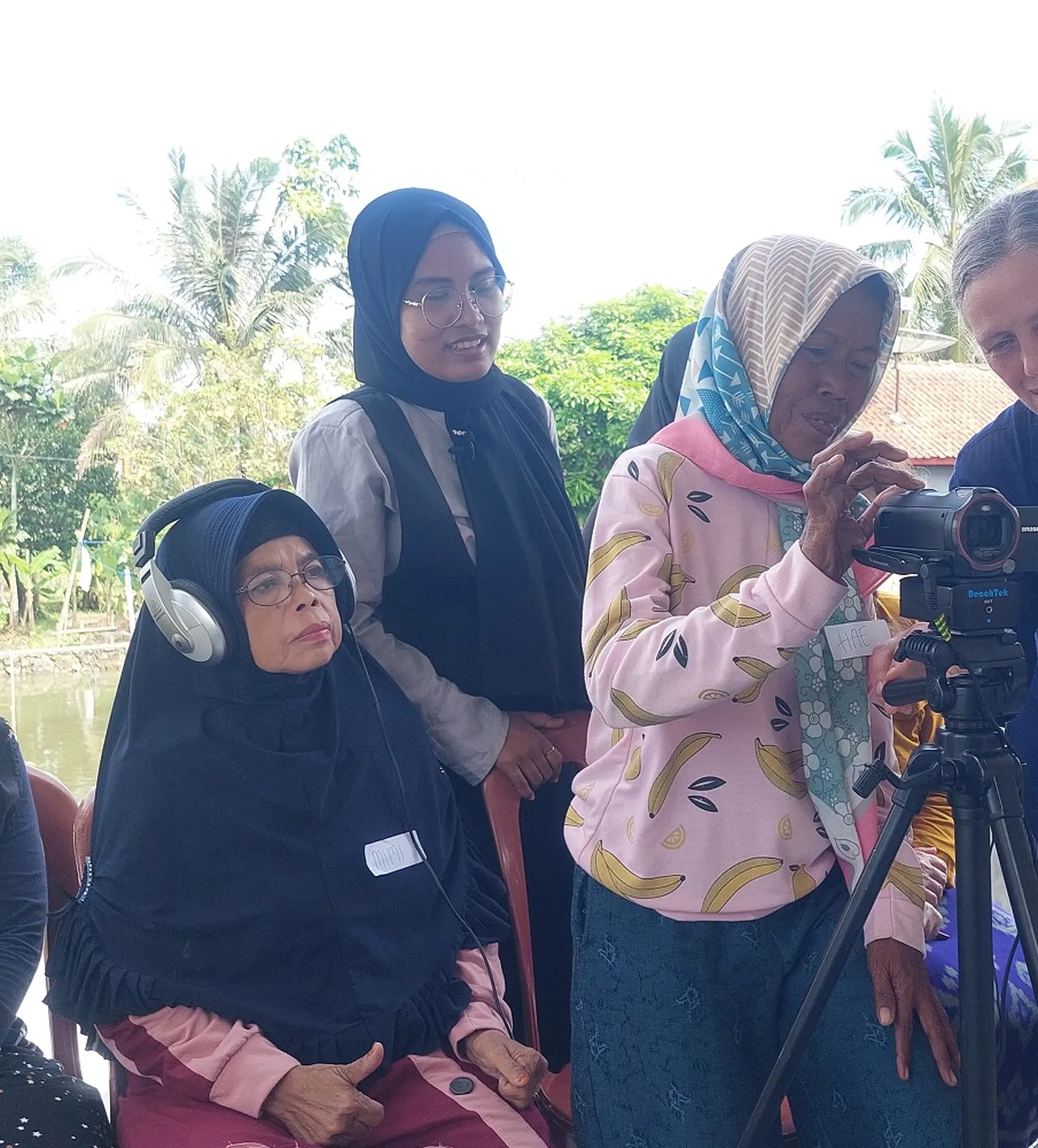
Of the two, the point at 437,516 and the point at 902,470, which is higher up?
the point at 902,470

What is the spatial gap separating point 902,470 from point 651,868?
43 cm

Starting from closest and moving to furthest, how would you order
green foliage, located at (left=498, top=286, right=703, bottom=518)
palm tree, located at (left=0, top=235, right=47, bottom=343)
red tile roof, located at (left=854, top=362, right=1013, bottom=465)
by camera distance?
green foliage, located at (left=498, top=286, right=703, bottom=518)
palm tree, located at (left=0, top=235, right=47, bottom=343)
red tile roof, located at (left=854, top=362, right=1013, bottom=465)

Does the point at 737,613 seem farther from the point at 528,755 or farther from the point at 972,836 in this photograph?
the point at 528,755

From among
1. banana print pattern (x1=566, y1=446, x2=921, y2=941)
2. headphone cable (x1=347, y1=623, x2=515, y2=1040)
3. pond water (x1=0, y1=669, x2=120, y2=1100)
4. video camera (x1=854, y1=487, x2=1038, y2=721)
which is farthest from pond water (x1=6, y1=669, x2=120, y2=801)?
video camera (x1=854, y1=487, x2=1038, y2=721)

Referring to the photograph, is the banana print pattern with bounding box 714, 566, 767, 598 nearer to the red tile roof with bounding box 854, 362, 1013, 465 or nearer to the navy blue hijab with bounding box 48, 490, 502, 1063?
the navy blue hijab with bounding box 48, 490, 502, 1063

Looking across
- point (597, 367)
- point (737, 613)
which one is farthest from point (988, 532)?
point (597, 367)

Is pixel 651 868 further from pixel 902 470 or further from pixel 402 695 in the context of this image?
pixel 402 695

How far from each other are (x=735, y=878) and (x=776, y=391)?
466 mm

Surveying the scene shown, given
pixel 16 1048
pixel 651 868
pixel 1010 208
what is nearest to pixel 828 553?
pixel 651 868

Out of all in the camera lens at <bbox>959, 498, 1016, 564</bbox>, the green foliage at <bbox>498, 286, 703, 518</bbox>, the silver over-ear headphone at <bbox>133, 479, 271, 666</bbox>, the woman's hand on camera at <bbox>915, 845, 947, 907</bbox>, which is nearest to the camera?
the camera lens at <bbox>959, 498, 1016, 564</bbox>

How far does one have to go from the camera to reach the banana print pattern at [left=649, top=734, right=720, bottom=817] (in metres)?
Result: 1.07

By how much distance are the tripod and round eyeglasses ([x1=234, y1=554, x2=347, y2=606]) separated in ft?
2.32

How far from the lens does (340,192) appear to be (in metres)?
12.6

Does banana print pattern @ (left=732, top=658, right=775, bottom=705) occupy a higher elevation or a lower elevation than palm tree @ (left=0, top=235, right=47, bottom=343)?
lower
